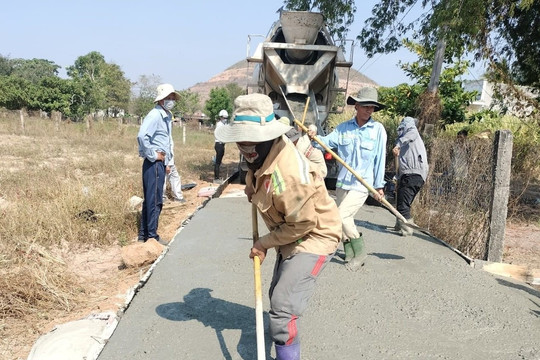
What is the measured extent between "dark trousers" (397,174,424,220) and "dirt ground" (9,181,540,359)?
1.69m

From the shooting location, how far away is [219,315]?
11.0ft

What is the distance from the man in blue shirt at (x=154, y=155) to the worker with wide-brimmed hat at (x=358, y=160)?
2092 mm

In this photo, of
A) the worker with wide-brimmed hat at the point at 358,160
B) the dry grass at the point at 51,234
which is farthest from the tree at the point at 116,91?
the worker with wide-brimmed hat at the point at 358,160

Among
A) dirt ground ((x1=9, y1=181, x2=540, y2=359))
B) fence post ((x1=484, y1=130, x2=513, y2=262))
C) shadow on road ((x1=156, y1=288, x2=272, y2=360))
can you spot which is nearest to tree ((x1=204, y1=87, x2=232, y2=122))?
dirt ground ((x1=9, y1=181, x2=540, y2=359))

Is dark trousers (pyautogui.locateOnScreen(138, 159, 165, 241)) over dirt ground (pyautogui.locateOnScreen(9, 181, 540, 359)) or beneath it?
over

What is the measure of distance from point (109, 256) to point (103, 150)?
11978mm

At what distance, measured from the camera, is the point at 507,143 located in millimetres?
5035

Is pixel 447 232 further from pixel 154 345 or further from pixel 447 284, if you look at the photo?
pixel 154 345

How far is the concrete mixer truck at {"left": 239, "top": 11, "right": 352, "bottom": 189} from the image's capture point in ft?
30.1

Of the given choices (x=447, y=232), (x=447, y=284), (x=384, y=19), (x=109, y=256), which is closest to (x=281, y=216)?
(x=447, y=284)

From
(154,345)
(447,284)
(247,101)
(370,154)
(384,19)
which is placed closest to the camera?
(247,101)

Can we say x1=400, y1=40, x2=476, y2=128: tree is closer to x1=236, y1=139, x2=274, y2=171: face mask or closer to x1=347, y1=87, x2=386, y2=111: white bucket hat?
x1=347, y1=87, x2=386, y2=111: white bucket hat

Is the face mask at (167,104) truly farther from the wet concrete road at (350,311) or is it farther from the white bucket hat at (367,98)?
the white bucket hat at (367,98)

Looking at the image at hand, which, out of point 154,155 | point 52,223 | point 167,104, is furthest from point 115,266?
point 167,104
